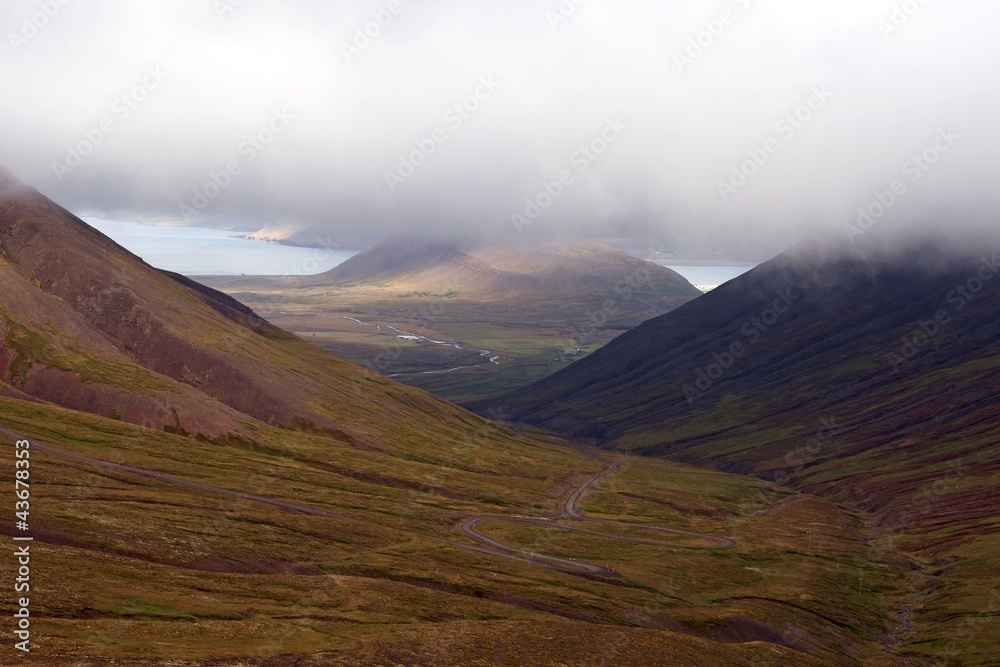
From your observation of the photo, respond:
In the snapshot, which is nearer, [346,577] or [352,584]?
[352,584]

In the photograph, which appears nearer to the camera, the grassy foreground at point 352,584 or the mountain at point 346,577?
the grassy foreground at point 352,584

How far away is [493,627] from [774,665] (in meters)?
39.1

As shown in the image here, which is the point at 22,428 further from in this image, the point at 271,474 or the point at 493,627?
the point at 493,627

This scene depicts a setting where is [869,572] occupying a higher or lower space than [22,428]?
lower

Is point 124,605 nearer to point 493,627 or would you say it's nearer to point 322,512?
point 493,627

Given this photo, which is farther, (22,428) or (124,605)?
(22,428)

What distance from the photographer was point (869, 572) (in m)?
188

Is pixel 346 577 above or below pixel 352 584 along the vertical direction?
above

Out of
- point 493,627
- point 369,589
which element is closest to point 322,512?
point 369,589

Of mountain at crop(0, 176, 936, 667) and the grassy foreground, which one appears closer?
the grassy foreground

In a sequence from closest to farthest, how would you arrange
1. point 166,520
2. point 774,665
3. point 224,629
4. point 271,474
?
1. point 224,629
2. point 774,665
3. point 166,520
4. point 271,474

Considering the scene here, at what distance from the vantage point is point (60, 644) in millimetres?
72875

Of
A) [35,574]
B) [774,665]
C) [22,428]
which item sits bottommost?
[774,665]

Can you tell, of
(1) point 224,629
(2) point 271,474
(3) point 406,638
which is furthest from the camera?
(2) point 271,474
